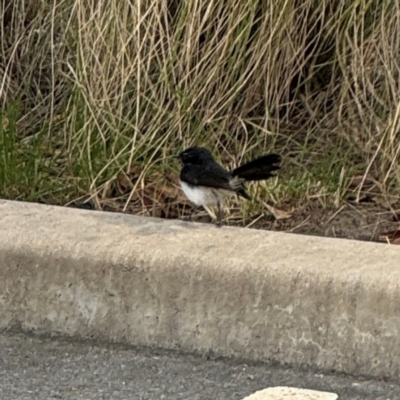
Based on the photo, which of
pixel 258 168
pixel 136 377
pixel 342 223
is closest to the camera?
pixel 136 377

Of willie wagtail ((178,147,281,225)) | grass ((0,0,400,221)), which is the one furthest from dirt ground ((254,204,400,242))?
willie wagtail ((178,147,281,225))

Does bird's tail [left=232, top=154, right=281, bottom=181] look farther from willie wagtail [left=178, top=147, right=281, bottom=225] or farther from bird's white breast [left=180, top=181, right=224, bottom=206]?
bird's white breast [left=180, top=181, right=224, bottom=206]

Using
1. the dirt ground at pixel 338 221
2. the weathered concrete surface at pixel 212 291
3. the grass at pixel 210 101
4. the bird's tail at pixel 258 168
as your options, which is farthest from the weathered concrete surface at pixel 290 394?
the grass at pixel 210 101

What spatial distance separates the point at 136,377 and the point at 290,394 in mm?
539

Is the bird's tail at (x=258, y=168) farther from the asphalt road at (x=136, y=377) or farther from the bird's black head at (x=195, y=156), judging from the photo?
the asphalt road at (x=136, y=377)

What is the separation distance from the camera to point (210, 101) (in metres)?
6.31

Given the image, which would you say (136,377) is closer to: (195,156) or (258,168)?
(258,168)

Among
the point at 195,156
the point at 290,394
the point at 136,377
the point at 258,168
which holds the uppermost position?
the point at 258,168

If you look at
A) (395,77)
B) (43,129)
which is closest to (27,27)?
(43,129)

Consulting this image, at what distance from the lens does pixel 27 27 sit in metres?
7.13

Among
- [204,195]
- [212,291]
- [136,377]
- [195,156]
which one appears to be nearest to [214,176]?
[204,195]

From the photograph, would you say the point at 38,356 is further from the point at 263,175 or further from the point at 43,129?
the point at 43,129

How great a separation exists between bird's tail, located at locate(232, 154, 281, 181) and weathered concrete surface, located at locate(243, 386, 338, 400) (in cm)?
105

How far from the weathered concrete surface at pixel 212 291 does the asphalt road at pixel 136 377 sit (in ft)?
0.23
